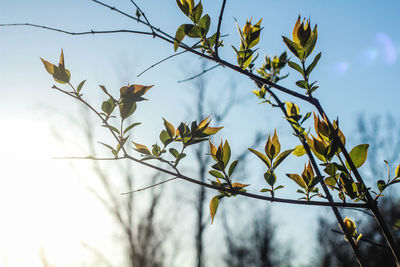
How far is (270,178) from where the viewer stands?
726 millimetres

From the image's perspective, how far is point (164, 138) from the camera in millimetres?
787

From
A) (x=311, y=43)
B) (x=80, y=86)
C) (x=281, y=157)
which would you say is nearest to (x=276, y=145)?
(x=281, y=157)

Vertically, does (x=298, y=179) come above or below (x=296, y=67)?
below

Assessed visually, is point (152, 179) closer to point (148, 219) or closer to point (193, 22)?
point (148, 219)

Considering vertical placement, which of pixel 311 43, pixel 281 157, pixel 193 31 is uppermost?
pixel 193 31

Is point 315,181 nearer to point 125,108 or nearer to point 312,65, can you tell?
point 312,65

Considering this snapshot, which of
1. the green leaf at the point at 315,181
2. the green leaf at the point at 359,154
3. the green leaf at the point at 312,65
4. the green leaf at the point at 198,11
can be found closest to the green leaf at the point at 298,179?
the green leaf at the point at 315,181

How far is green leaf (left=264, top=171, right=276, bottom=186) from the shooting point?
722 millimetres

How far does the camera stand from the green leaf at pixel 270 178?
0.72 metres

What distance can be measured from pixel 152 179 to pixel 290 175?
26.9ft

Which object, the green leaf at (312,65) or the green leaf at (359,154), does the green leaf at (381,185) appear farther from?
the green leaf at (312,65)

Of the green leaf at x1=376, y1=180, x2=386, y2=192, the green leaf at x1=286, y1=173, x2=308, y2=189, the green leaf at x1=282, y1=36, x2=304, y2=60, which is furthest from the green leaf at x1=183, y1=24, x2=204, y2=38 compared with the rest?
the green leaf at x1=376, y1=180, x2=386, y2=192

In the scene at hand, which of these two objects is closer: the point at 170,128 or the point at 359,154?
the point at 359,154

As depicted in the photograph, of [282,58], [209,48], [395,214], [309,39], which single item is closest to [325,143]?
[309,39]
